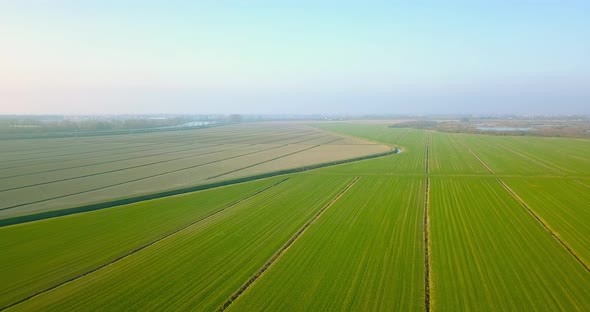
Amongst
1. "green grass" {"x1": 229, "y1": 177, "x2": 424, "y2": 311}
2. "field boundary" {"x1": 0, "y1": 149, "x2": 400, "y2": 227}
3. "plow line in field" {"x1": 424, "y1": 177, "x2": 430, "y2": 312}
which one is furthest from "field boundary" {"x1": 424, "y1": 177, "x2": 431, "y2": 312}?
"field boundary" {"x1": 0, "y1": 149, "x2": 400, "y2": 227}

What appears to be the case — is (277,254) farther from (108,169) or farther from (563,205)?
(108,169)

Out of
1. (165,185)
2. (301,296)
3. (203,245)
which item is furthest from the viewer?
(165,185)

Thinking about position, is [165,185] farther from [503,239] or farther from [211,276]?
[503,239]

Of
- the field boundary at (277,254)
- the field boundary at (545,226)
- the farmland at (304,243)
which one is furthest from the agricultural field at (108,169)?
the field boundary at (545,226)

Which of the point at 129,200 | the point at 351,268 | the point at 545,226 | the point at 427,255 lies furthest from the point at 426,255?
the point at 129,200

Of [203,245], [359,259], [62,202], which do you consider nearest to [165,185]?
[62,202]
